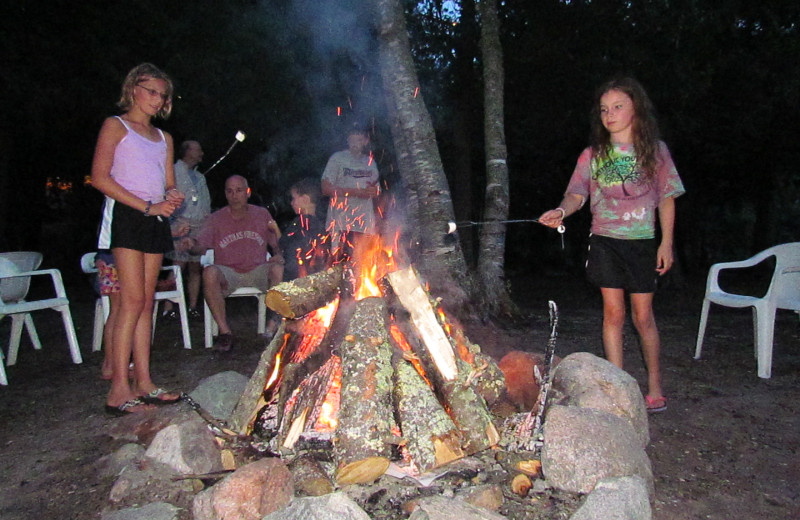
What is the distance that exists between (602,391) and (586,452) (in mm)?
564

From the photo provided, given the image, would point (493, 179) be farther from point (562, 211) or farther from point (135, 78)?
point (135, 78)

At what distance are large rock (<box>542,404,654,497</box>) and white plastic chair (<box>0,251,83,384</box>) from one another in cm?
443

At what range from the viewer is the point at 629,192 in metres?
3.60

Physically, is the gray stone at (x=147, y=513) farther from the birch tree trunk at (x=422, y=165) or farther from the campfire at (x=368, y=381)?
the birch tree trunk at (x=422, y=165)

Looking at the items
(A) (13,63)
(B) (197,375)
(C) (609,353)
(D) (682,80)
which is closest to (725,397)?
(C) (609,353)

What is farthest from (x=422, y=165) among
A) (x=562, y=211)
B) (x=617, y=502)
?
(x=617, y=502)

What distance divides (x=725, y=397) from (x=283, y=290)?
305 cm

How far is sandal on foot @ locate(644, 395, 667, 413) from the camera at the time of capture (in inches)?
145

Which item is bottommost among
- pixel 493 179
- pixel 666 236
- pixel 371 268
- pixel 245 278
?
pixel 245 278

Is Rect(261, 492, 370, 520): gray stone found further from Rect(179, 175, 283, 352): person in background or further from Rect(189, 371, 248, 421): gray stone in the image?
Rect(179, 175, 283, 352): person in background

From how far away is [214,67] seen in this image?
8070 mm

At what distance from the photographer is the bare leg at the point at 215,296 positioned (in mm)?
5777

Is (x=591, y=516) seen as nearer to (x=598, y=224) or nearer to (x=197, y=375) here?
(x=598, y=224)

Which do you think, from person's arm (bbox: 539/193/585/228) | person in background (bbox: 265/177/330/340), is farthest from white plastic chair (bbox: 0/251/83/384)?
person's arm (bbox: 539/193/585/228)
